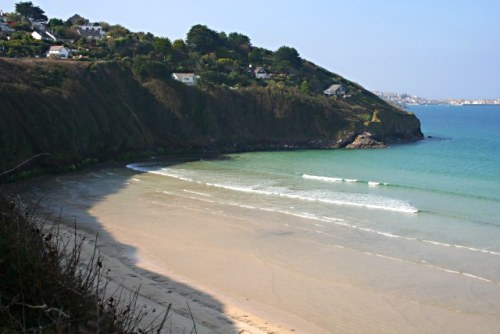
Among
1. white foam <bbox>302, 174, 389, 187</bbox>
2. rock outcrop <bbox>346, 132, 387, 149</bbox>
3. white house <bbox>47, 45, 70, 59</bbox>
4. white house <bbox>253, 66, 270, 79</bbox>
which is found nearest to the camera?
white foam <bbox>302, 174, 389, 187</bbox>

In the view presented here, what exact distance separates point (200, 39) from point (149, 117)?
112 ft

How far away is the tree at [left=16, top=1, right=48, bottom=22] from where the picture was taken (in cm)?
8300

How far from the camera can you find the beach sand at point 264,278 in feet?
41.3

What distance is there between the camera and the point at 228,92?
60000 mm

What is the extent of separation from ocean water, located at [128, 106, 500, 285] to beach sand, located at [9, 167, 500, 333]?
1212 mm

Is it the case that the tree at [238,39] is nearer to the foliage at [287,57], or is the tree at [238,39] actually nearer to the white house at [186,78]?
the foliage at [287,57]

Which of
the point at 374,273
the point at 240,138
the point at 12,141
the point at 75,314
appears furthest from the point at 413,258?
the point at 240,138

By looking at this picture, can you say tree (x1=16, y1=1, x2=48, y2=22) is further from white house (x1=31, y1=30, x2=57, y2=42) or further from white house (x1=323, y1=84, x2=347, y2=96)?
white house (x1=323, y1=84, x2=347, y2=96)

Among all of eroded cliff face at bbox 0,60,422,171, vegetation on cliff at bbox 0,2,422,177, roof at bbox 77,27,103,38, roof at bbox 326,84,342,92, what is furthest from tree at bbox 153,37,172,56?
roof at bbox 326,84,342,92

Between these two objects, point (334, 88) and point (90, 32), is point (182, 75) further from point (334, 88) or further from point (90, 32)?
point (90, 32)

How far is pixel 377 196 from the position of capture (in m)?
29.1

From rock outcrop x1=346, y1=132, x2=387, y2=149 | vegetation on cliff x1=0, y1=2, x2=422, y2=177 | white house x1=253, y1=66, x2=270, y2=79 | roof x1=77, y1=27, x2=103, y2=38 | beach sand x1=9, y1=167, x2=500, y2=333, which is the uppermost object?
roof x1=77, y1=27, x2=103, y2=38

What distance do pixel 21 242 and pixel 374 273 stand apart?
1201 centimetres

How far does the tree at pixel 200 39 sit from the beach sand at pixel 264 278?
60.1 metres
